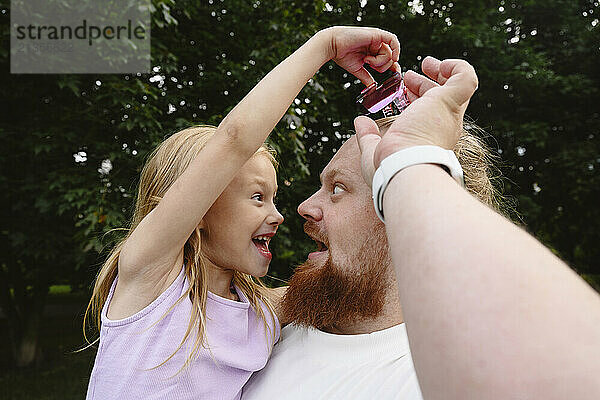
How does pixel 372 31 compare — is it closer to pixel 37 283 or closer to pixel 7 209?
pixel 7 209

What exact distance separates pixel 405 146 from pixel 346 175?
1294 mm

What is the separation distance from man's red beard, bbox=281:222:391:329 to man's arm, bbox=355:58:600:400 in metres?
1.30

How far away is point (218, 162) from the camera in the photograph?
1657 mm

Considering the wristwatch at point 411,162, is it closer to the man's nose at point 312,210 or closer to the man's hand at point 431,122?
the man's hand at point 431,122

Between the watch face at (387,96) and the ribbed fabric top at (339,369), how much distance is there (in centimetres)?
70

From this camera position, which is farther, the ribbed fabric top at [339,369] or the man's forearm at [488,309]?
the ribbed fabric top at [339,369]

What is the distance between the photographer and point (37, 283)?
9.59 metres

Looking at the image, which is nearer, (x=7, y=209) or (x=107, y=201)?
(x=107, y=201)

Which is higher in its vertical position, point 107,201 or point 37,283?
point 107,201

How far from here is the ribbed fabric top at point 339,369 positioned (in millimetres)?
1660

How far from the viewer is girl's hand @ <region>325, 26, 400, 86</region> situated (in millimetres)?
1740

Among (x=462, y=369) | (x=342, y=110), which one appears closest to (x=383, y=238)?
(x=462, y=369)

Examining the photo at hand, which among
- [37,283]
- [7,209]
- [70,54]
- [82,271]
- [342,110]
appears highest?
[70,54]

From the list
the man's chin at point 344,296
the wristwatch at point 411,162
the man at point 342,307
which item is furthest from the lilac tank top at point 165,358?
the wristwatch at point 411,162
